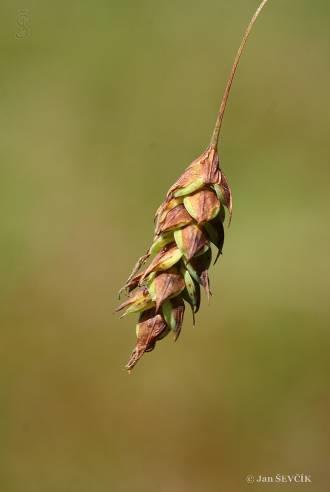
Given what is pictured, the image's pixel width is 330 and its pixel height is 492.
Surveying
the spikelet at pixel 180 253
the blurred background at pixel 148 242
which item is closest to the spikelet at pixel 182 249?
the spikelet at pixel 180 253

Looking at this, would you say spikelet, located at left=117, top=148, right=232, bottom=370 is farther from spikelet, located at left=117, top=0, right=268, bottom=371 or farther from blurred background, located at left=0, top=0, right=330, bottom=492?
blurred background, located at left=0, top=0, right=330, bottom=492

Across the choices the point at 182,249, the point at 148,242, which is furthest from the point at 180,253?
the point at 148,242

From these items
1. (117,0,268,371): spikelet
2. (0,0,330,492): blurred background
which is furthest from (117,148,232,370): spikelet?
(0,0,330,492): blurred background

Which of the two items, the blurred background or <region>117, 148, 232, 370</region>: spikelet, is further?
the blurred background

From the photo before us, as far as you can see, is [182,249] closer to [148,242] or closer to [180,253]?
[180,253]

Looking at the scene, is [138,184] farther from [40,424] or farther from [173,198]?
[173,198]

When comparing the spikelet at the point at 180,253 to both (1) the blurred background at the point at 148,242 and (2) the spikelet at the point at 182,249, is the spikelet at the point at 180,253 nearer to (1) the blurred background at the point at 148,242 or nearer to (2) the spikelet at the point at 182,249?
(2) the spikelet at the point at 182,249

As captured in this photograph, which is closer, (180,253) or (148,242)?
(180,253)

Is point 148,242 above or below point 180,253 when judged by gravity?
above

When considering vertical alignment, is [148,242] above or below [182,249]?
above
